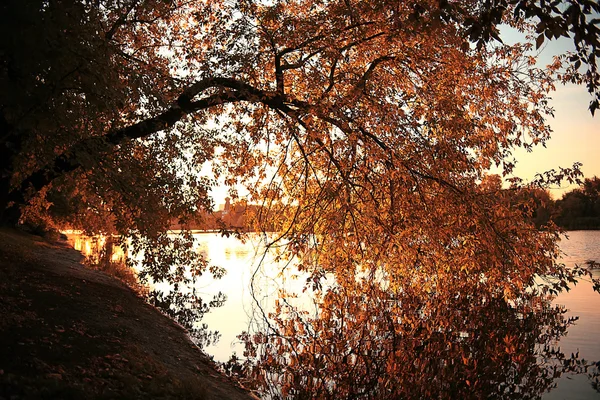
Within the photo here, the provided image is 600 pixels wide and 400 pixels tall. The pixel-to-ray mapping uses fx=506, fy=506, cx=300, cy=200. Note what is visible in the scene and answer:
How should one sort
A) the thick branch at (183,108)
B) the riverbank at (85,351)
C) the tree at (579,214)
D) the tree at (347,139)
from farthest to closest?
the tree at (579,214) → the thick branch at (183,108) → the tree at (347,139) → the riverbank at (85,351)

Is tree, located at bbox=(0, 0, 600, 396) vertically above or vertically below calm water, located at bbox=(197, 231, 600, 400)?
above

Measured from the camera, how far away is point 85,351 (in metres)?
7.21

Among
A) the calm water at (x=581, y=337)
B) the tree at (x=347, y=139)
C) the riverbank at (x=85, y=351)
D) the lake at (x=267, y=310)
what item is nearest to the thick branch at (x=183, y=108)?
the tree at (x=347, y=139)

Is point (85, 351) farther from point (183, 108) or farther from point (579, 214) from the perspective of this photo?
point (579, 214)

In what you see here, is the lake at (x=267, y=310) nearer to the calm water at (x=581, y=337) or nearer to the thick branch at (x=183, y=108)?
the calm water at (x=581, y=337)

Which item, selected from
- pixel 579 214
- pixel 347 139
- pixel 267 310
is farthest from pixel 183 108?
pixel 579 214

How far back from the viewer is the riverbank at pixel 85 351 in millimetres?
5820

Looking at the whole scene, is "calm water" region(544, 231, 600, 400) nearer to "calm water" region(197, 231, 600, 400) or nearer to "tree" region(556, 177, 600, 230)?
"calm water" region(197, 231, 600, 400)

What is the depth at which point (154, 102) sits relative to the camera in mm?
9617

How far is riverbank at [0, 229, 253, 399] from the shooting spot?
229 inches

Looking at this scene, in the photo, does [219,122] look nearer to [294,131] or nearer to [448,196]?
[294,131]

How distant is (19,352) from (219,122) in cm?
910

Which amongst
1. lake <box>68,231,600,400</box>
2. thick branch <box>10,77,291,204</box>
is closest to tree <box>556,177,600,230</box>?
lake <box>68,231,600,400</box>

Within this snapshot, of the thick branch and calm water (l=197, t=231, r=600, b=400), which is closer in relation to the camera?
calm water (l=197, t=231, r=600, b=400)
